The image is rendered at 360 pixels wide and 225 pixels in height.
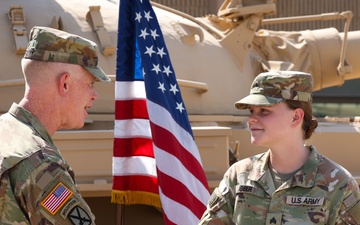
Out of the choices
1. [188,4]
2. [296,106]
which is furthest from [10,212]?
[188,4]

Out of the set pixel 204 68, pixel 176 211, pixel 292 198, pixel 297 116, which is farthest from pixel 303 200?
pixel 204 68

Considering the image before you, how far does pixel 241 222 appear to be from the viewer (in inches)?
149

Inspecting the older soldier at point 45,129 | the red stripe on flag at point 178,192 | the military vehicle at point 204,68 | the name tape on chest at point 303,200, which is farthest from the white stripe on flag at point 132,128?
the older soldier at point 45,129

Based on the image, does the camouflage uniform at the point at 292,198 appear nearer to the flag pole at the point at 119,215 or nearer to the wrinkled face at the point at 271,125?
the wrinkled face at the point at 271,125

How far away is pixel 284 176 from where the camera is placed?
382 cm

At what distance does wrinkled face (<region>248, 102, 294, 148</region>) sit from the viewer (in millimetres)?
3834

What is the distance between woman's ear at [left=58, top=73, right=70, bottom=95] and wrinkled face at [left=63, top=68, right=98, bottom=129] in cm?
2

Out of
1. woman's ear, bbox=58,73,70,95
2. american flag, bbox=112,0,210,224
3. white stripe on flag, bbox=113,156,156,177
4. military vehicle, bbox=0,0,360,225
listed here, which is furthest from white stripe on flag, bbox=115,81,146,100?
woman's ear, bbox=58,73,70,95

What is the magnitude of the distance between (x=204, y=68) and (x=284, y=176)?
4.42 metres

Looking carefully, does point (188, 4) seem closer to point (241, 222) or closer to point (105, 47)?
point (105, 47)

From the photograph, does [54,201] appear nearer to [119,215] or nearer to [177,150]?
[177,150]

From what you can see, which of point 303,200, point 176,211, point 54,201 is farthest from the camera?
point 176,211

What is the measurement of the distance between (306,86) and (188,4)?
12.8 m

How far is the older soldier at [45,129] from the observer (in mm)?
3008
